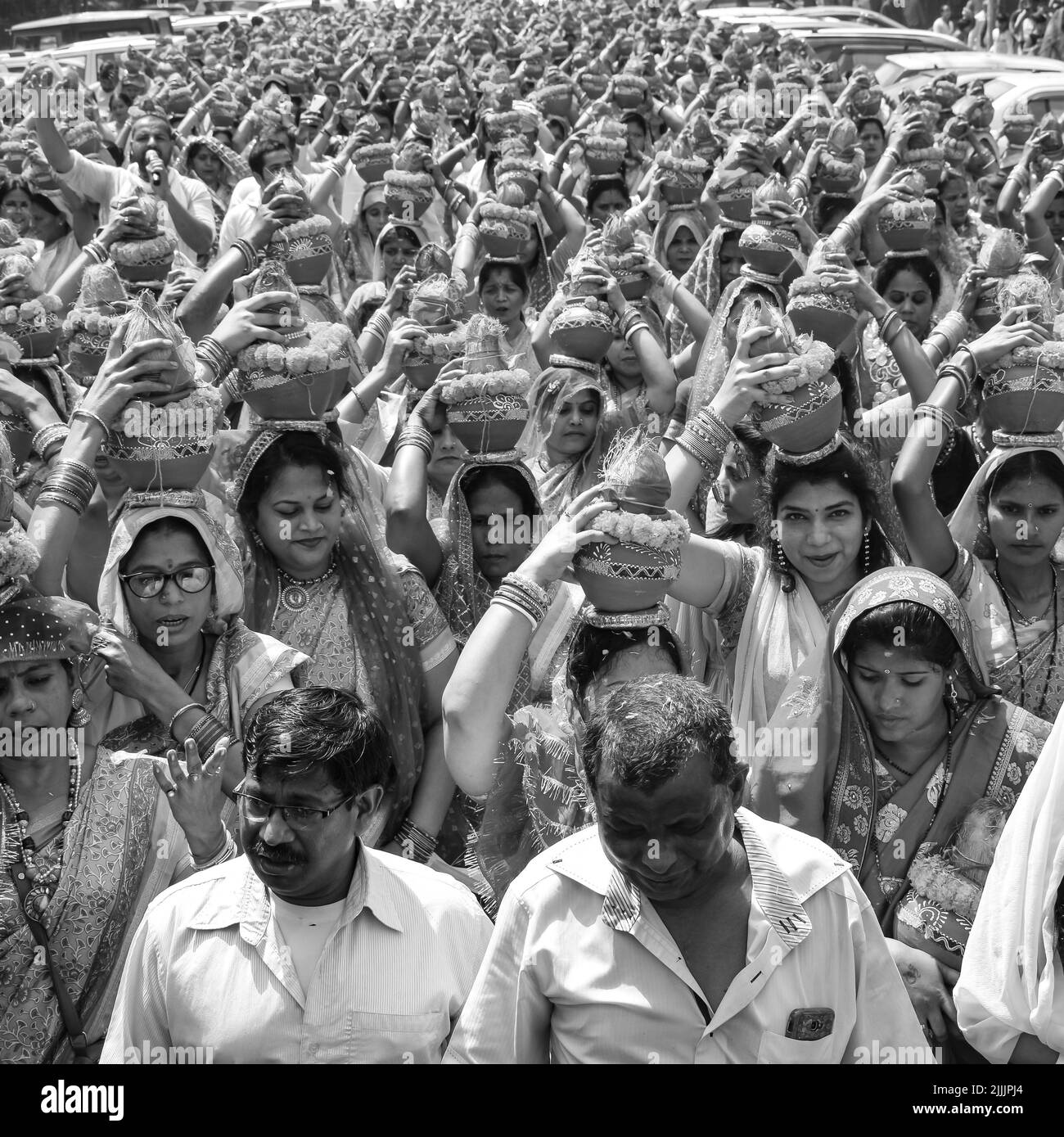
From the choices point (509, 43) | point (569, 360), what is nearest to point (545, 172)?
point (569, 360)

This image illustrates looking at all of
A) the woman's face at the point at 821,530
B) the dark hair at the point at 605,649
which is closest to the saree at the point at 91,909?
the dark hair at the point at 605,649

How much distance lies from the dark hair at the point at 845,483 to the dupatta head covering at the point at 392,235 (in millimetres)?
3464

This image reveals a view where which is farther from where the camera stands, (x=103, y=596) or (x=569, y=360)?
(x=569, y=360)

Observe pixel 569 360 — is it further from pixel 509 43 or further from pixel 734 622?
pixel 509 43

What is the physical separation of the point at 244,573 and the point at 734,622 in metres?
1.11

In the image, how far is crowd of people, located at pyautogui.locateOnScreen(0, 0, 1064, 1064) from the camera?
2.14 meters

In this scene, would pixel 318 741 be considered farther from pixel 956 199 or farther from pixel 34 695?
pixel 956 199

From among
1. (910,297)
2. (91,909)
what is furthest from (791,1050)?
(910,297)

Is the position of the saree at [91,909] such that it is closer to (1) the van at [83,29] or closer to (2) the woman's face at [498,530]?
(2) the woman's face at [498,530]

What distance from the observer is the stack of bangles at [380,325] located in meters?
5.50

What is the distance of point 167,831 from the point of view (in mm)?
2939

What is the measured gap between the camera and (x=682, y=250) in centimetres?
723

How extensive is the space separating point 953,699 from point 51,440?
2471mm

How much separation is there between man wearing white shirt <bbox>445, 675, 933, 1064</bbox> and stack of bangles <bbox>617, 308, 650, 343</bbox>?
330cm
